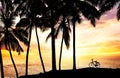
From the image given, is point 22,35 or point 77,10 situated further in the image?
point 22,35

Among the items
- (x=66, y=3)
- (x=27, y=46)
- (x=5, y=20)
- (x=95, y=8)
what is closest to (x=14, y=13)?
(x=5, y=20)

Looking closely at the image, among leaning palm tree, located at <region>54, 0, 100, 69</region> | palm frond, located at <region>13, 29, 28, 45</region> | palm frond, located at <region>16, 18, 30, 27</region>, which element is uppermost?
leaning palm tree, located at <region>54, 0, 100, 69</region>

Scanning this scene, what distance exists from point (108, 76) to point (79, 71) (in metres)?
2.59

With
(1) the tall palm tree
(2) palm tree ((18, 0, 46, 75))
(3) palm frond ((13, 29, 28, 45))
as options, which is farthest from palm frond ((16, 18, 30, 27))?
(1) the tall palm tree

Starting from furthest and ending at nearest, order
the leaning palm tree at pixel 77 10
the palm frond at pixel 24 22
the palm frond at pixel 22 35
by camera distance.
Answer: the palm frond at pixel 22 35
the palm frond at pixel 24 22
the leaning palm tree at pixel 77 10

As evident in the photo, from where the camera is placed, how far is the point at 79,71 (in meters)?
27.3

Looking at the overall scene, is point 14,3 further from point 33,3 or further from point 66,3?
point 66,3

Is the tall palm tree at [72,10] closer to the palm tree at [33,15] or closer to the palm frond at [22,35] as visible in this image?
the palm tree at [33,15]

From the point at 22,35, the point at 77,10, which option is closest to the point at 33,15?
the point at 22,35

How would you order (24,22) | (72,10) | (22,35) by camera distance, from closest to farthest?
1. (72,10)
2. (24,22)
3. (22,35)

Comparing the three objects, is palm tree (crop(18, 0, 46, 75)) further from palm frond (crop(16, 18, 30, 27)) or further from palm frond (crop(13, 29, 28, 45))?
palm frond (crop(13, 29, 28, 45))

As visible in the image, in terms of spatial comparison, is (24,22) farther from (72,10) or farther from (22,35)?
(72,10)

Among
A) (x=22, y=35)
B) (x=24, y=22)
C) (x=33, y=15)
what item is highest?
(x=33, y=15)

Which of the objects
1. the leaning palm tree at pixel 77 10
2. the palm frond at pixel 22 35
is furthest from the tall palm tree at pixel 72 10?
the palm frond at pixel 22 35
